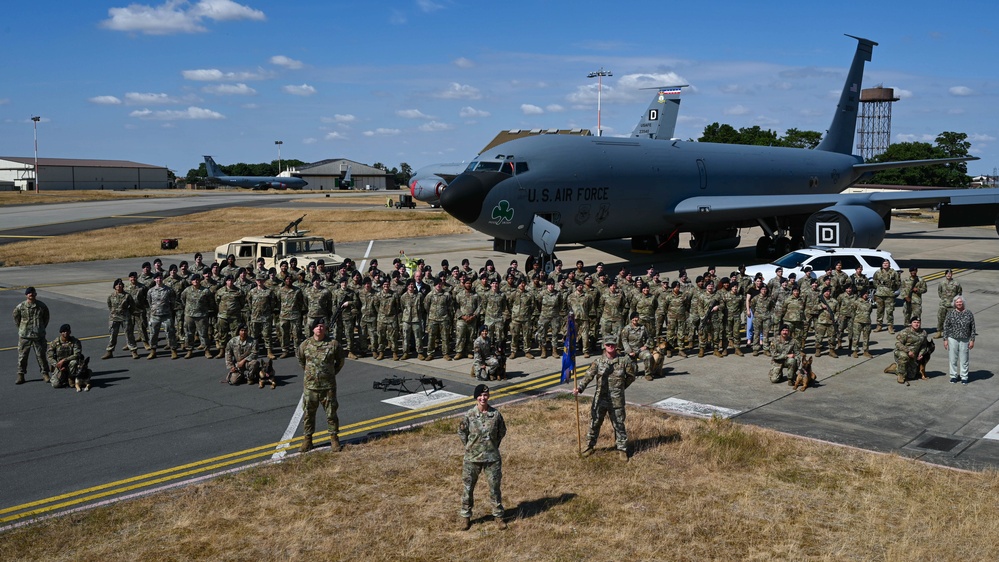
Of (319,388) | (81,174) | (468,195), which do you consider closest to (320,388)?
(319,388)

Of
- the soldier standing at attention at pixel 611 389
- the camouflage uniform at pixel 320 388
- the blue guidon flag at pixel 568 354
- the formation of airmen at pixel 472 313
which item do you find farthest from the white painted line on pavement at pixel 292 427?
the blue guidon flag at pixel 568 354

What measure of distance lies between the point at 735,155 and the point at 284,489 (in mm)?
28555

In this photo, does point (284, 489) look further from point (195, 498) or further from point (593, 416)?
point (593, 416)

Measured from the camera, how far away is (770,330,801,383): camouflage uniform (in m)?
14.9

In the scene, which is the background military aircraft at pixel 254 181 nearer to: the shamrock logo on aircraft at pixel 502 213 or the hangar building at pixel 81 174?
the hangar building at pixel 81 174

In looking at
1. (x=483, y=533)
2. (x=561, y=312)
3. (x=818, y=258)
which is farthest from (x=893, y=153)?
(x=483, y=533)

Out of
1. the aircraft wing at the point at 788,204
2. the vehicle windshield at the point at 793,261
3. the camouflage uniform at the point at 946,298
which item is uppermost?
the aircraft wing at the point at 788,204

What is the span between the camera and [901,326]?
21031 millimetres

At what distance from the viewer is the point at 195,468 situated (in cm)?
1080

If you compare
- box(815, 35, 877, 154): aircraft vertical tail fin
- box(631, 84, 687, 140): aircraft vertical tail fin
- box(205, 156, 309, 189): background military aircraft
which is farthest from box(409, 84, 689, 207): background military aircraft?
box(205, 156, 309, 189): background military aircraft

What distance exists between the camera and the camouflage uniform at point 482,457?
29.7 feet

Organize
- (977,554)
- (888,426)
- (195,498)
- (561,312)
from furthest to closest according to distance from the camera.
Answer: (561,312) < (888,426) < (195,498) < (977,554)

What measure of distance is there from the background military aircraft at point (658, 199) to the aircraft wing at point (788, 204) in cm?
4

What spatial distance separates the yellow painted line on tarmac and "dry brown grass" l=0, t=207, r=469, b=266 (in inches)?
1125
